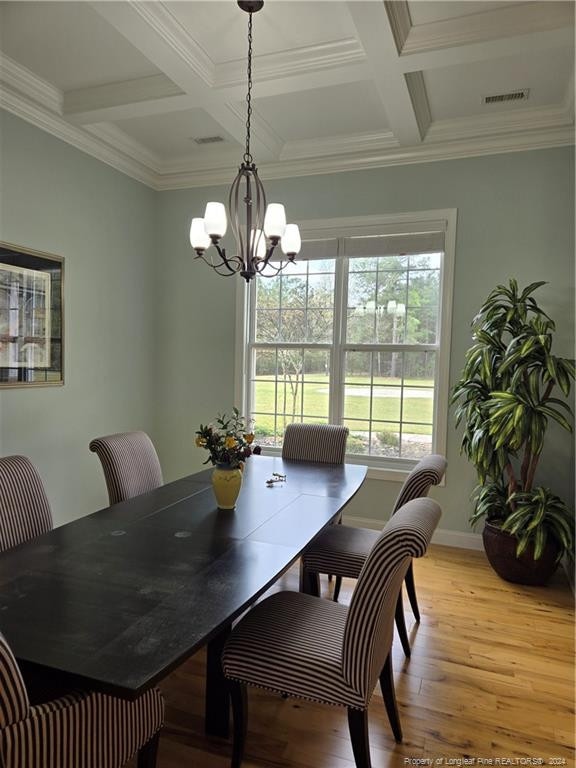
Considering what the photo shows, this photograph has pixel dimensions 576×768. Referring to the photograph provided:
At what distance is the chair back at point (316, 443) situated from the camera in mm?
3305

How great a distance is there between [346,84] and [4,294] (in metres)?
2.49

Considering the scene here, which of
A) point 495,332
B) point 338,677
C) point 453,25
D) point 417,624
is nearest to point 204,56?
point 453,25

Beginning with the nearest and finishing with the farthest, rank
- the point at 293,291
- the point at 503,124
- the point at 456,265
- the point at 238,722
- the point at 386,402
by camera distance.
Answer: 1. the point at 238,722
2. the point at 503,124
3. the point at 456,265
4. the point at 386,402
5. the point at 293,291

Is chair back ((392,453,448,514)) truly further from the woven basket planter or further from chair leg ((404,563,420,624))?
the woven basket planter

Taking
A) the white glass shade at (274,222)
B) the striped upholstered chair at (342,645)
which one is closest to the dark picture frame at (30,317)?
the white glass shade at (274,222)

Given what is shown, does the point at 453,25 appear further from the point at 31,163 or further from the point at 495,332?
the point at 31,163

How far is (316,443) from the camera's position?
3.36 meters

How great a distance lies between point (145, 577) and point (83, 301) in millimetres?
2764

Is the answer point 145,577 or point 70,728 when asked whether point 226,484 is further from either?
point 70,728

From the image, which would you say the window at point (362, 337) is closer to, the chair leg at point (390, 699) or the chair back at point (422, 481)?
the chair back at point (422, 481)

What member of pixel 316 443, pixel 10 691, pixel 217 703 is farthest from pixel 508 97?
pixel 10 691

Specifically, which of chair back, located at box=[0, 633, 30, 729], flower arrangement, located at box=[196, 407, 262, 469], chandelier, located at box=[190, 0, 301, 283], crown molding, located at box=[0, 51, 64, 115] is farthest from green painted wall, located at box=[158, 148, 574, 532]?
chair back, located at box=[0, 633, 30, 729]

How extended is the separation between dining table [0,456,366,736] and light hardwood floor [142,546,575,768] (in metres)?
0.18

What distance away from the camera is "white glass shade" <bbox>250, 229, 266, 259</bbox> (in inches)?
97.7
